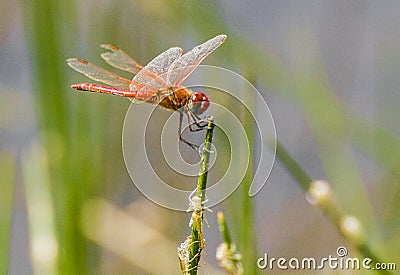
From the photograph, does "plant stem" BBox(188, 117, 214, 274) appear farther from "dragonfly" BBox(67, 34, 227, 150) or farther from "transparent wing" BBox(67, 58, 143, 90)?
"transparent wing" BBox(67, 58, 143, 90)

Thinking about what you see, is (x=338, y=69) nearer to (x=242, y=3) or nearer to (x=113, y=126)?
(x=242, y=3)

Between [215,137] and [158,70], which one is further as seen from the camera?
[215,137]

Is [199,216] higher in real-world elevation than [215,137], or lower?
lower

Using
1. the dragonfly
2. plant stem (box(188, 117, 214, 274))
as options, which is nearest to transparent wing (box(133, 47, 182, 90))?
the dragonfly

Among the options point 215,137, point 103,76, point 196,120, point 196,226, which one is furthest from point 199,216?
point 215,137

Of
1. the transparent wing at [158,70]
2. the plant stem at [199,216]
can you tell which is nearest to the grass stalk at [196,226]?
the plant stem at [199,216]

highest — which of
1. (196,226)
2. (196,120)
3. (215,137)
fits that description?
(215,137)

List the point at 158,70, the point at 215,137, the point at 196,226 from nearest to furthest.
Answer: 1. the point at 196,226
2. the point at 158,70
3. the point at 215,137

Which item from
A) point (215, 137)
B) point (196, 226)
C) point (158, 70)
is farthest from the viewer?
point (215, 137)

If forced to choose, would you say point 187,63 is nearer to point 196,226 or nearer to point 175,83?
point 175,83
